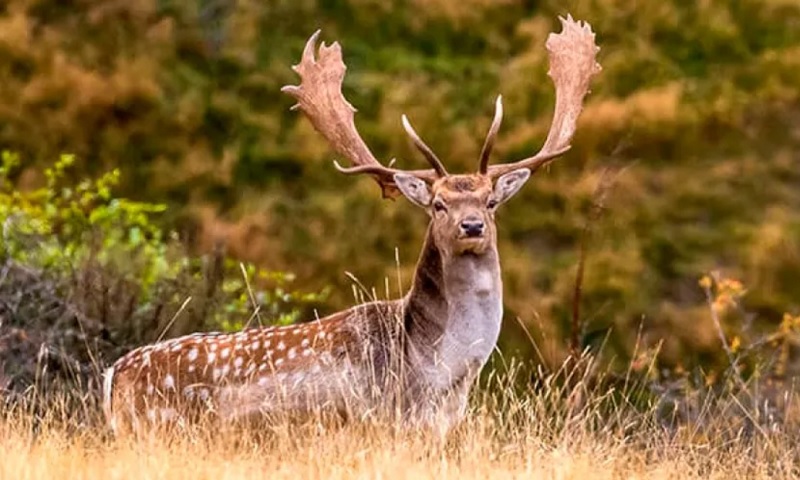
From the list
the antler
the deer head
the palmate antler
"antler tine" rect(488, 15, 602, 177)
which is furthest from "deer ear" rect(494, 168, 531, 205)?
the antler

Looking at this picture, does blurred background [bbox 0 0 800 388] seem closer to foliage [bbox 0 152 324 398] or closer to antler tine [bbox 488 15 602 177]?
foliage [bbox 0 152 324 398]

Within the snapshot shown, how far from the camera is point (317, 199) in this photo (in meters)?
17.2

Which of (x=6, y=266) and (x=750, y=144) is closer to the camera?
(x=6, y=266)

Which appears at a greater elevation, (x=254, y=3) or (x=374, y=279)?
(x=254, y=3)

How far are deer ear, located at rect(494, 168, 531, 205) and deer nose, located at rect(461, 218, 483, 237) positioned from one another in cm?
31

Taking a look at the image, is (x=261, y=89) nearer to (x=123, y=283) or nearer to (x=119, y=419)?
(x=123, y=283)

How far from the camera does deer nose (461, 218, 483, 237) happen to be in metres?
8.05

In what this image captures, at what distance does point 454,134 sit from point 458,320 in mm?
9477

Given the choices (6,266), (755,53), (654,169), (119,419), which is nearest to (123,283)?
(6,266)

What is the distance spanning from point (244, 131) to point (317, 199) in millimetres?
1248

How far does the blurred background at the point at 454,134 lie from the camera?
639 inches

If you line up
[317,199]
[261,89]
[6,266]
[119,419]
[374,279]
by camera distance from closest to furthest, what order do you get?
[119,419] → [6,266] → [374,279] → [317,199] → [261,89]

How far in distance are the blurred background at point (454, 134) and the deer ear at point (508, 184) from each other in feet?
21.4

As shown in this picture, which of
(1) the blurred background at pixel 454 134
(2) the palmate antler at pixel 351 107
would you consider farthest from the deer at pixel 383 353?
(1) the blurred background at pixel 454 134
